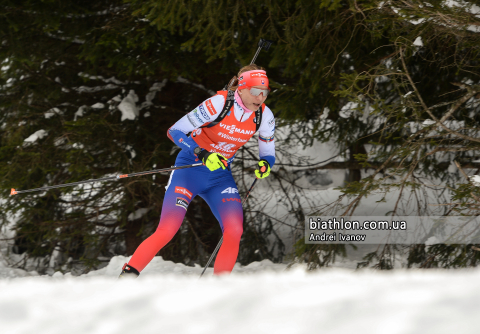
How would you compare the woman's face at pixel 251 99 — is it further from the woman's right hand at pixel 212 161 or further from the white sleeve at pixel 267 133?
the woman's right hand at pixel 212 161

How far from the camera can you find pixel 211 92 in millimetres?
7430

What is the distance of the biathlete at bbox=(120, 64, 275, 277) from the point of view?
359cm

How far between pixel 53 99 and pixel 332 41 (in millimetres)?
4780

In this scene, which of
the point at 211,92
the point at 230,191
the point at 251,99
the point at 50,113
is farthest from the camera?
the point at 211,92

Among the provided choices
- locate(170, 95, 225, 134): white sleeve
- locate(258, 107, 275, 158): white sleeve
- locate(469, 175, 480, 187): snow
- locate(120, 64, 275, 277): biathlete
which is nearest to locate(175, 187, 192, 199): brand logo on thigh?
locate(120, 64, 275, 277): biathlete

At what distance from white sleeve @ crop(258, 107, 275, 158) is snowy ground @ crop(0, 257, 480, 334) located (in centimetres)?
191

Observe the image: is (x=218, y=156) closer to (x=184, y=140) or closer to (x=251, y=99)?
(x=184, y=140)

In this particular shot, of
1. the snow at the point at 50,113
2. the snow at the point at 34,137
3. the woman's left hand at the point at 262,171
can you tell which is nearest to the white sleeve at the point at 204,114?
the woman's left hand at the point at 262,171

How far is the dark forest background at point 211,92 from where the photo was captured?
175 inches

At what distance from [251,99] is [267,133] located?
514 mm

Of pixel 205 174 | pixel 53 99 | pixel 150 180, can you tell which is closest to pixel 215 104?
pixel 205 174

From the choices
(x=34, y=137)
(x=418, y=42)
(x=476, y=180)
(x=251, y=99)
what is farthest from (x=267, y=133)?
(x=34, y=137)

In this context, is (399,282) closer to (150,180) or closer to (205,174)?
(205,174)

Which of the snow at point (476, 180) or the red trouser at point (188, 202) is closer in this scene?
the red trouser at point (188, 202)
